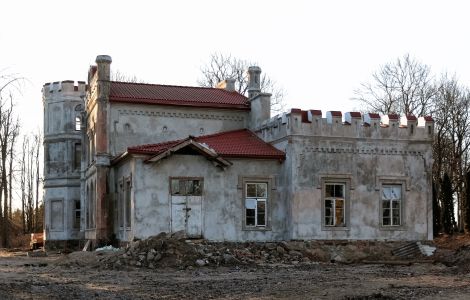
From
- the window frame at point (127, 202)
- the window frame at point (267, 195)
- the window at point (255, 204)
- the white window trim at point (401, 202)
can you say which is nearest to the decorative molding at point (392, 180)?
the white window trim at point (401, 202)

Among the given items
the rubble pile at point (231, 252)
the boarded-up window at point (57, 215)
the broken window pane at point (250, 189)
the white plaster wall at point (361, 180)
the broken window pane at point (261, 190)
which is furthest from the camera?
the boarded-up window at point (57, 215)

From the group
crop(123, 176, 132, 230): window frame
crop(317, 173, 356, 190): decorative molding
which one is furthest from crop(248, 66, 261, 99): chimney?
crop(123, 176, 132, 230): window frame

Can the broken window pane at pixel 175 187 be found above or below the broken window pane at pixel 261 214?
above

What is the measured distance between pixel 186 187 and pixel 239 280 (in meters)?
9.55

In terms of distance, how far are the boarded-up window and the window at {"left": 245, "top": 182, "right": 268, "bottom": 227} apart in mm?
15112

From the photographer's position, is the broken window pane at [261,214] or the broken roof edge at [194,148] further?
the broken window pane at [261,214]

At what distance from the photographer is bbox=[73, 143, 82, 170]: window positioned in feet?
130

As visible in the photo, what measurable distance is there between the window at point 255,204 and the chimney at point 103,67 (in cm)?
793

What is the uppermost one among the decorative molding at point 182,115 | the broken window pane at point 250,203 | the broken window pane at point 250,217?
the decorative molding at point 182,115

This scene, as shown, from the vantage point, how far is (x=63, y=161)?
130ft

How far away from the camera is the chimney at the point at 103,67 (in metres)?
30.6

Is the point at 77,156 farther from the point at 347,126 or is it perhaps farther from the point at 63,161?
the point at 347,126

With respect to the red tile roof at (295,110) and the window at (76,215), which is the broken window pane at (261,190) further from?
the window at (76,215)

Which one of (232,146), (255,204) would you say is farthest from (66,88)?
(255,204)
